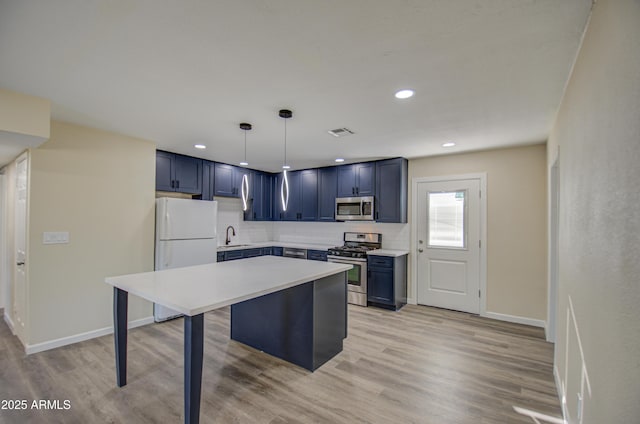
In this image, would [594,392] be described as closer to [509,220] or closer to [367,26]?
[367,26]

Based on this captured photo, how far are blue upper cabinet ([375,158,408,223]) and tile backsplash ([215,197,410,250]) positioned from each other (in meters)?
0.34

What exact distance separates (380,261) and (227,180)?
3011 millimetres

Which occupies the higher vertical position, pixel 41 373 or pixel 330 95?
pixel 330 95

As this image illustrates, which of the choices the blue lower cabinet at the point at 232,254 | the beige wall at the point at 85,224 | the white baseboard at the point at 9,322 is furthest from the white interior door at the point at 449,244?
the white baseboard at the point at 9,322

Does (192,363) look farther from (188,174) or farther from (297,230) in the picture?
(297,230)

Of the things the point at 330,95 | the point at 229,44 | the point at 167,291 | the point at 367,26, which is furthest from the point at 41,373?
the point at 367,26

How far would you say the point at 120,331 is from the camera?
2.39 metres

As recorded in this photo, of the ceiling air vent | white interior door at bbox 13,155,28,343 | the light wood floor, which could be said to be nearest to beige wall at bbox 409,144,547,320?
the light wood floor

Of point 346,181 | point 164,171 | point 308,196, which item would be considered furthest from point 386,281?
point 164,171

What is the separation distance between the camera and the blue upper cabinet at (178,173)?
423 cm

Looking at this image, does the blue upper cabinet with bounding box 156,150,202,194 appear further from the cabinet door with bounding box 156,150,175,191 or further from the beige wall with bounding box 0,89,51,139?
the beige wall with bounding box 0,89,51,139

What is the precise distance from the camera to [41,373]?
8.53 feet

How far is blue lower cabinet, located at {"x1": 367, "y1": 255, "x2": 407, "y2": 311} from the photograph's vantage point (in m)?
4.38

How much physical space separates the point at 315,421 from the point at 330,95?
2431 millimetres
